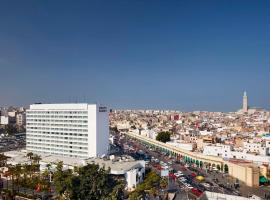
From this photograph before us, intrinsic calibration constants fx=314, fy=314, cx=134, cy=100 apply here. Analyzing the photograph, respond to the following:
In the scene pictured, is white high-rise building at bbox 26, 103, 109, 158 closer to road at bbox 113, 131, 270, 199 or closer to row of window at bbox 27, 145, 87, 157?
row of window at bbox 27, 145, 87, 157

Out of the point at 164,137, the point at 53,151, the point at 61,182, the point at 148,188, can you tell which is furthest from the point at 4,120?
the point at 148,188

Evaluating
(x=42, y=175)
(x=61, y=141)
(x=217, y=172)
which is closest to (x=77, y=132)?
(x=61, y=141)

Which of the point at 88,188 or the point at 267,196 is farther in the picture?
the point at 267,196

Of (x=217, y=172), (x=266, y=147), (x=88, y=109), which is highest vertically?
(x=88, y=109)

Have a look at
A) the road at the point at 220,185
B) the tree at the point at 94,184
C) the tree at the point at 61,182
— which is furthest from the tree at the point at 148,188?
the tree at the point at 61,182

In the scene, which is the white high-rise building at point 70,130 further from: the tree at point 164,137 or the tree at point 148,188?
the tree at point 164,137

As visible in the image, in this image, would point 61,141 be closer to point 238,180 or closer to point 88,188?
point 88,188

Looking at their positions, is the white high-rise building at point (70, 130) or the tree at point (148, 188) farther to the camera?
the white high-rise building at point (70, 130)

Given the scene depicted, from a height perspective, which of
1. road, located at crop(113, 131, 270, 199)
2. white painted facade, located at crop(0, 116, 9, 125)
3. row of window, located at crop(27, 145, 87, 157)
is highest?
white painted facade, located at crop(0, 116, 9, 125)

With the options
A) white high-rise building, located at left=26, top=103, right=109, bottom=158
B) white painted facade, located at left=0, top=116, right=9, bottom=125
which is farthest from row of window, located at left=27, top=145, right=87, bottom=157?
white painted facade, located at left=0, top=116, right=9, bottom=125
